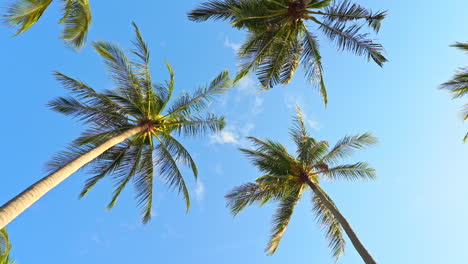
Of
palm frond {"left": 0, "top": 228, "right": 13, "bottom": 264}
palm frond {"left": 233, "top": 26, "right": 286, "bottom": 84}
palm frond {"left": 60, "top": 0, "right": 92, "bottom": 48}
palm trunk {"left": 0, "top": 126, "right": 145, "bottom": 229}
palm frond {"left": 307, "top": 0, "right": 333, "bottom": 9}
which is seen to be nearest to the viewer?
palm trunk {"left": 0, "top": 126, "right": 145, "bottom": 229}

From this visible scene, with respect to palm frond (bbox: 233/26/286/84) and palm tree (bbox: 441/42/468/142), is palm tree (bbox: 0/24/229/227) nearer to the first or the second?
palm frond (bbox: 233/26/286/84)

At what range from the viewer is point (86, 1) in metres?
9.05

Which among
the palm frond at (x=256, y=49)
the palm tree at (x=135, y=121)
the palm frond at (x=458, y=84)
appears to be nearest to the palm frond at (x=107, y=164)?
the palm tree at (x=135, y=121)

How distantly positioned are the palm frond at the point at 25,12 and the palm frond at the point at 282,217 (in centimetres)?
978

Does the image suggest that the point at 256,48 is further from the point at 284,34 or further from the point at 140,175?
the point at 140,175

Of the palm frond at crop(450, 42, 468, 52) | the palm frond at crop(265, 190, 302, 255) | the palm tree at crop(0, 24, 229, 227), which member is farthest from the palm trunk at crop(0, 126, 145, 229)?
the palm frond at crop(450, 42, 468, 52)

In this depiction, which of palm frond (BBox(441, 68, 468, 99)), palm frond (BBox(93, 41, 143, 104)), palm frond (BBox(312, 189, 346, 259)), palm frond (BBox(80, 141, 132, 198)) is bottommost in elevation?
palm frond (BBox(312, 189, 346, 259))

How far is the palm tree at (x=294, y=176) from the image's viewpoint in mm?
12367

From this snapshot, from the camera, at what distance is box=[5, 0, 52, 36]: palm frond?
7.92m

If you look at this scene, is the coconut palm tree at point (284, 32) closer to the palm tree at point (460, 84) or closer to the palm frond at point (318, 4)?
the palm frond at point (318, 4)

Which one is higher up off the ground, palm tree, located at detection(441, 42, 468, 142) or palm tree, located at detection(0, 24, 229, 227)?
palm tree, located at detection(0, 24, 229, 227)

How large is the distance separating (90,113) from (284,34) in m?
7.40

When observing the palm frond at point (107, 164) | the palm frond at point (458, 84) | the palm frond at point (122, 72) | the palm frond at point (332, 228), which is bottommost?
the palm frond at point (332, 228)

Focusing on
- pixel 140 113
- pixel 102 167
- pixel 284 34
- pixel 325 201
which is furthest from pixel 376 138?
pixel 102 167
